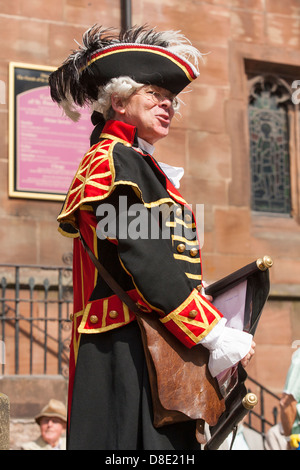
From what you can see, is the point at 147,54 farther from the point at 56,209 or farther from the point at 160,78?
the point at 56,209

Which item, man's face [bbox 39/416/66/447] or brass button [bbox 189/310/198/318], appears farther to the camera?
man's face [bbox 39/416/66/447]

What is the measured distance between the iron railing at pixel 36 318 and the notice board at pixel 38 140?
0.87 m

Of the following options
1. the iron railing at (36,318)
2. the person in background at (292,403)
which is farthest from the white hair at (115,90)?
the iron railing at (36,318)

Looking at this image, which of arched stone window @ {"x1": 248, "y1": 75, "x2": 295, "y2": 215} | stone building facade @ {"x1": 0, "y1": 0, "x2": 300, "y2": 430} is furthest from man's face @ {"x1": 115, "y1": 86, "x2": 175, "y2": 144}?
arched stone window @ {"x1": 248, "y1": 75, "x2": 295, "y2": 215}

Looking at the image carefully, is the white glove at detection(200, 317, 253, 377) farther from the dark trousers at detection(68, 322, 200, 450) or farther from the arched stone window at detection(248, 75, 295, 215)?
the arched stone window at detection(248, 75, 295, 215)

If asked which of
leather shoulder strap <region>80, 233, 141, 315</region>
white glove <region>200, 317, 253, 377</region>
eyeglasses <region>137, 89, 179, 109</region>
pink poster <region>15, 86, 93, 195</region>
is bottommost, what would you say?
white glove <region>200, 317, 253, 377</region>

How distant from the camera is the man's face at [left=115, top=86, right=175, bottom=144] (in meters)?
4.35

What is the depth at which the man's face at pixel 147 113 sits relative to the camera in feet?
14.3

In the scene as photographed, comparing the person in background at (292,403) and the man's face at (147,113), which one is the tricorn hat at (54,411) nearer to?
the person in background at (292,403)

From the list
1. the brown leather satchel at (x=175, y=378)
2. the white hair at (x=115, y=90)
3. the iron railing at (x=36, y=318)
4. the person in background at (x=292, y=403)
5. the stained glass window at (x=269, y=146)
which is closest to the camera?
the brown leather satchel at (x=175, y=378)

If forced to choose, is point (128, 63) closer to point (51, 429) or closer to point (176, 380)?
point (176, 380)

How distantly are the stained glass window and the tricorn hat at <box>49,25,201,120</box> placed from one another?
25.2ft

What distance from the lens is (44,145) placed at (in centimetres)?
1059

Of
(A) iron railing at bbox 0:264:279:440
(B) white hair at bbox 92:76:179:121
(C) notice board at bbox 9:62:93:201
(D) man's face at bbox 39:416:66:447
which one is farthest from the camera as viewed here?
(C) notice board at bbox 9:62:93:201
